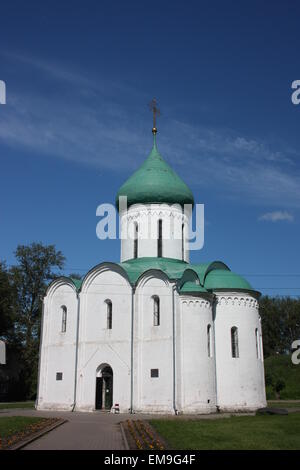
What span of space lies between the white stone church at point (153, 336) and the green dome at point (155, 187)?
106 mm

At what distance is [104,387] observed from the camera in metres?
23.1

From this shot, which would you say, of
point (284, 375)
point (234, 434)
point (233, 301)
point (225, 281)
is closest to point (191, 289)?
point (225, 281)

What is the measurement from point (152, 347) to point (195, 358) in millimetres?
1938

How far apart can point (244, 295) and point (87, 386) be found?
853cm

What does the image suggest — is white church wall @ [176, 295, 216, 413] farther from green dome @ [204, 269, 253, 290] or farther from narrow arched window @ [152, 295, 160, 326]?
green dome @ [204, 269, 253, 290]

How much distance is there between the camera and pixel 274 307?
2133 inches

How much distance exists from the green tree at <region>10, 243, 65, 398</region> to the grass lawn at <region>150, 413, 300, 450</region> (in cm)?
1921

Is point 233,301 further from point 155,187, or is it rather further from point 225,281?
point 155,187

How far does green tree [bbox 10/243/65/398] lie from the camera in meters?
33.4

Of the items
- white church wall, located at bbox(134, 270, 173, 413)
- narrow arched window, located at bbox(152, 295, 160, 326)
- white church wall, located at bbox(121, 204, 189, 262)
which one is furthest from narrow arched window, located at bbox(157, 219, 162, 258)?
narrow arched window, located at bbox(152, 295, 160, 326)

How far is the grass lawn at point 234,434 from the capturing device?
11008 mm
